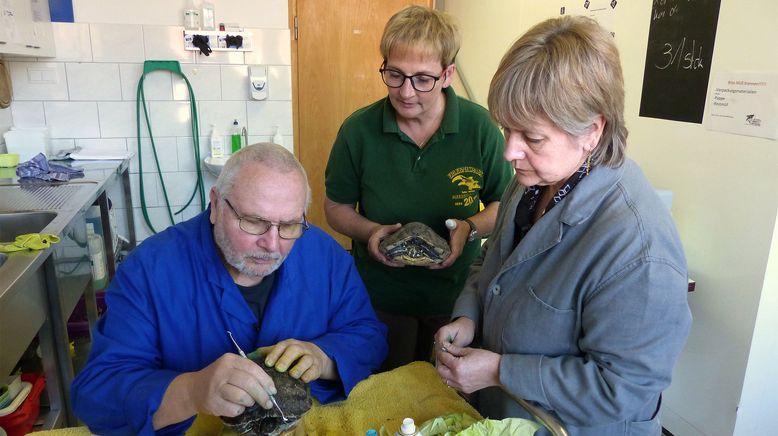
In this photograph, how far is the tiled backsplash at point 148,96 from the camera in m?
3.31

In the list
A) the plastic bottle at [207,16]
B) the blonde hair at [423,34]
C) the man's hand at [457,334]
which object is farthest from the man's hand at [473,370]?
the plastic bottle at [207,16]

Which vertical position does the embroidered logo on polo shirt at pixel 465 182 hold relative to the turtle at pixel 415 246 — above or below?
above

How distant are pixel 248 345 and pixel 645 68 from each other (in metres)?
1.95

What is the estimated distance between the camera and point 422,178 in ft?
5.83

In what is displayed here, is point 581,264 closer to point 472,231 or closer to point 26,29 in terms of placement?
point 472,231

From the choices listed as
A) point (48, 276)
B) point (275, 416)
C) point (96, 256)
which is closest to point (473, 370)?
point (275, 416)

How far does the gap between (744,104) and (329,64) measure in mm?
2805

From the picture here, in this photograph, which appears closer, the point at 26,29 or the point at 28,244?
the point at 28,244

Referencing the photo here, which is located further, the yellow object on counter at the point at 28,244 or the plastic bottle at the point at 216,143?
the plastic bottle at the point at 216,143

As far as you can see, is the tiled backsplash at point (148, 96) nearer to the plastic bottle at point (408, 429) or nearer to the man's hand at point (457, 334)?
the man's hand at point (457, 334)

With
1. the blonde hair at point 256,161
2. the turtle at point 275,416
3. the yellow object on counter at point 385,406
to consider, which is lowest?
the yellow object on counter at point 385,406

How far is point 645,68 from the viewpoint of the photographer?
230 centimetres

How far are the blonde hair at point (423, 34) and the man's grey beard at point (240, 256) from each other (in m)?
0.74

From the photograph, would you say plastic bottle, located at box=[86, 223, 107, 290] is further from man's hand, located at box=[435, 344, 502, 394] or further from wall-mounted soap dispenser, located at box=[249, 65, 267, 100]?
man's hand, located at box=[435, 344, 502, 394]
